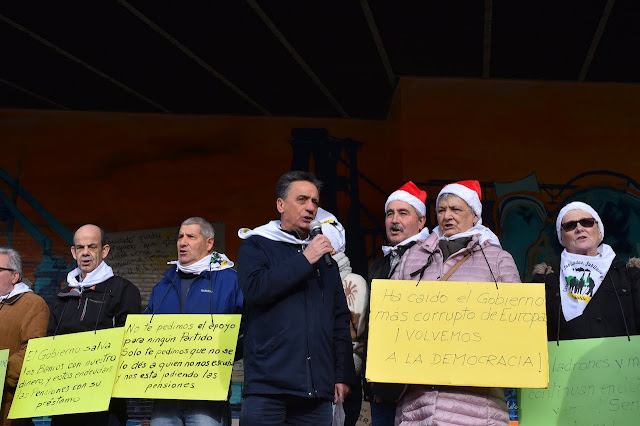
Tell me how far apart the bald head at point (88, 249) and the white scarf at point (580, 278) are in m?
2.40

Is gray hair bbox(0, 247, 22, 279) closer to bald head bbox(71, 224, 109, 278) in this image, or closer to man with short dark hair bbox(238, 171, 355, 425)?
bald head bbox(71, 224, 109, 278)

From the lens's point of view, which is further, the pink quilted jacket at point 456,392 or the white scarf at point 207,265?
the white scarf at point 207,265

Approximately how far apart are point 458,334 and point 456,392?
217 millimetres

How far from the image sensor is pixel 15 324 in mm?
4094

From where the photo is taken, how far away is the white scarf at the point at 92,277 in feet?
13.1

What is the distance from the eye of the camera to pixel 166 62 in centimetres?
682

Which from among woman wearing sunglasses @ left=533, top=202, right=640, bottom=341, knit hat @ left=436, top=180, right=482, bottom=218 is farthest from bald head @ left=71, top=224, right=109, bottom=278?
woman wearing sunglasses @ left=533, top=202, right=640, bottom=341

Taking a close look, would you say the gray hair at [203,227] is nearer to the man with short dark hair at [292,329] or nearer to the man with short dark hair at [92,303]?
the man with short dark hair at [92,303]

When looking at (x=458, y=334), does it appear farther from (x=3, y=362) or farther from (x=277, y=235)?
(x=3, y=362)

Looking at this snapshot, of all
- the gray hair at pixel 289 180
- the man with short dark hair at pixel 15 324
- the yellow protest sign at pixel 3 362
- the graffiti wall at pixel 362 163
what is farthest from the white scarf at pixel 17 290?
the graffiti wall at pixel 362 163

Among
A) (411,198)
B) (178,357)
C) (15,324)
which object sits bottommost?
(178,357)

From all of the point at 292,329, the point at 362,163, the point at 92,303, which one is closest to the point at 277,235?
the point at 292,329

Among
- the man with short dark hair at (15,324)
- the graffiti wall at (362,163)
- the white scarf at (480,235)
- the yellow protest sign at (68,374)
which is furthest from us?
the graffiti wall at (362,163)

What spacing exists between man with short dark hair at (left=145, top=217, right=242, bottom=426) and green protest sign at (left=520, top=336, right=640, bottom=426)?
1430mm
